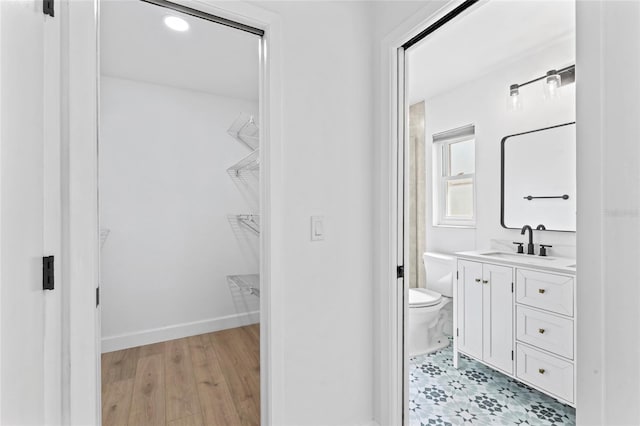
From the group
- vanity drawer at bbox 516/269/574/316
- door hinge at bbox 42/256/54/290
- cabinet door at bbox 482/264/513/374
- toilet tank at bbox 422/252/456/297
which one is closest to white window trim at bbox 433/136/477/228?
toilet tank at bbox 422/252/456/297

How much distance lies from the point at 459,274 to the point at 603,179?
1657 millimetres

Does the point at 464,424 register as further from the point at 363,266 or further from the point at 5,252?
the point at 5,252

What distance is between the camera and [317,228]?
4.76 ft

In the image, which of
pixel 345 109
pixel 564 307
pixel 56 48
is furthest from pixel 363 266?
pixel 56 48

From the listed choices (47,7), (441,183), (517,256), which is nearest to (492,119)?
(441,183)

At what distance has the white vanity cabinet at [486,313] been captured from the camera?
200 cm

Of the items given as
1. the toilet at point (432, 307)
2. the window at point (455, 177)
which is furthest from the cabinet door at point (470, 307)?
the window at point (455, 177)

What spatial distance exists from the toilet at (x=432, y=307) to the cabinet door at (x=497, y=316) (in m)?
0.31

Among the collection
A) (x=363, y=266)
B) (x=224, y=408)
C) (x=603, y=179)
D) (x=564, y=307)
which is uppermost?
(x=603, y=179)

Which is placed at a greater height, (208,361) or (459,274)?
(459,274)

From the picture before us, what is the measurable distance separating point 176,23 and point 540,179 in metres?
2.55

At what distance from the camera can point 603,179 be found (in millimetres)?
766

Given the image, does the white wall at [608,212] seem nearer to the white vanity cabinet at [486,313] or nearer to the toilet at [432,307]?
the white vanity cabinet at [486,313]

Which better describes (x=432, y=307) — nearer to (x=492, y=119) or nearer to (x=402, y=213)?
(x=402, y=213)
